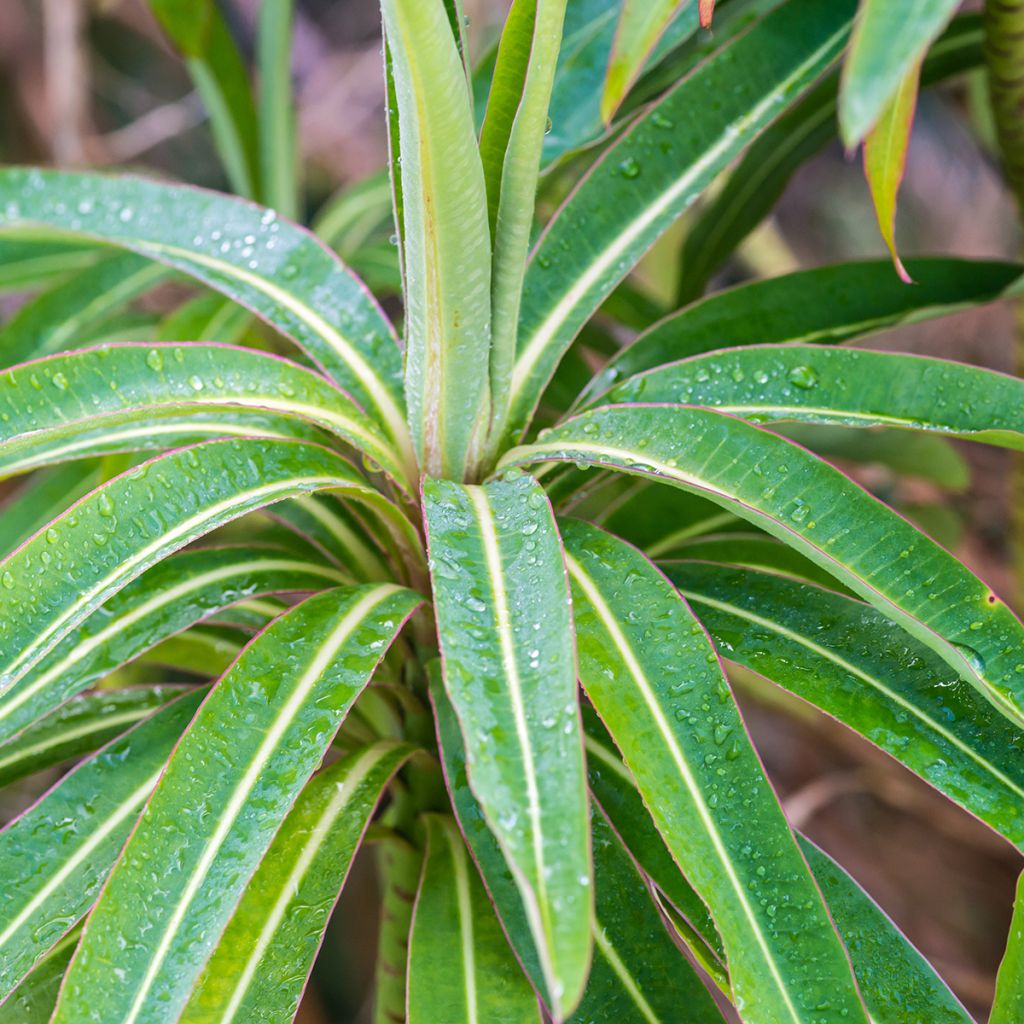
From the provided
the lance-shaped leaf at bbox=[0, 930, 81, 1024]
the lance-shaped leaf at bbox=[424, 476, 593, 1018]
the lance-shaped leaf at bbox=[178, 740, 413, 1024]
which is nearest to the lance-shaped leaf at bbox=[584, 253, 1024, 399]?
the lance-shaped leaf at bbox=[424, 476, 593, 1018]

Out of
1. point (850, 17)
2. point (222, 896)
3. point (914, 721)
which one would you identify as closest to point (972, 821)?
point (914, 721)

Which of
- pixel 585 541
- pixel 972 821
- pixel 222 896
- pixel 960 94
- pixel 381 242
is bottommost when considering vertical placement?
pixel 222 896

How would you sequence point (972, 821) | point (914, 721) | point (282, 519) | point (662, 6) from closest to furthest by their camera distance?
point (662, 6)
point (914, 721)
point (282, 519)
point (972, 821)

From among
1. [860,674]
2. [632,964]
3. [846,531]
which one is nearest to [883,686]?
[860,674]

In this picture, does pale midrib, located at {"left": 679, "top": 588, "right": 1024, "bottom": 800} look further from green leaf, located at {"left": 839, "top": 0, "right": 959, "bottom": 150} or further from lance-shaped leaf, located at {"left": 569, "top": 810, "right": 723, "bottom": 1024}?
green leaf, located at {"left": 839, "top": 0, "right": 959, "bottom": 150}

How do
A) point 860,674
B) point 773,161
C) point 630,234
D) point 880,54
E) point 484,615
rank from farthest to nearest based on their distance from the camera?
1. point 773,161
2. point 630,234
3. point 860,674
4. point 484,615
5. point 880,54

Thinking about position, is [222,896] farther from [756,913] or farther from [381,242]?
[381,242]

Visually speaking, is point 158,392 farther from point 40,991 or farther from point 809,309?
point 809,309
